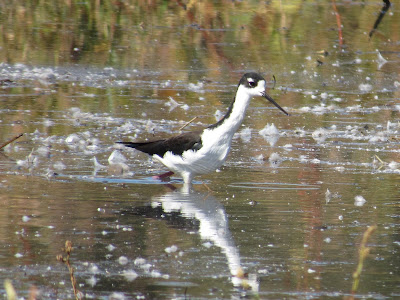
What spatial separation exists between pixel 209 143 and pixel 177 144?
0.38 meters

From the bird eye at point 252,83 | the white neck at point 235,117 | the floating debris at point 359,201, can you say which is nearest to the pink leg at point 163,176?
the white neck at point 235,117

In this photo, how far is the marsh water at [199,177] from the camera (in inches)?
213

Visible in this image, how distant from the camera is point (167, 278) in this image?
5254mm

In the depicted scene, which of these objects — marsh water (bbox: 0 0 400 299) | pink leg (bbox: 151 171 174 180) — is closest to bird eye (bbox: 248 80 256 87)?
marsh water (bbox: 0 0 400 299)

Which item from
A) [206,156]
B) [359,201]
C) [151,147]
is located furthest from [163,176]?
[359,201]

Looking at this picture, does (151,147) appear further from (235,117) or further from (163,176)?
(235,117)

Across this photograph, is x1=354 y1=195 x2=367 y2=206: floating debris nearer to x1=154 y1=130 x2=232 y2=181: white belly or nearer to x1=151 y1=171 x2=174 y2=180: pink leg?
x1=154 y1=130 x2=232 y2=181: white belly

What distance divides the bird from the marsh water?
0.65 ft

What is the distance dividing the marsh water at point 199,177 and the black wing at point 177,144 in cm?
25

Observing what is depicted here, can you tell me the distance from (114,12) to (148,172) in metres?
11.6

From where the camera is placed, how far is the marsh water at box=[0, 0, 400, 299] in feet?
17.8

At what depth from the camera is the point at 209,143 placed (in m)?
7.76

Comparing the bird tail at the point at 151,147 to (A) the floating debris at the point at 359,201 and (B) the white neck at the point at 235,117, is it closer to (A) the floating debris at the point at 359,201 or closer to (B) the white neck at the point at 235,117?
(B) the white neck at the point at 235,117

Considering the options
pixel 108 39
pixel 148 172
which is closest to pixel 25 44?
pixel 108 39
